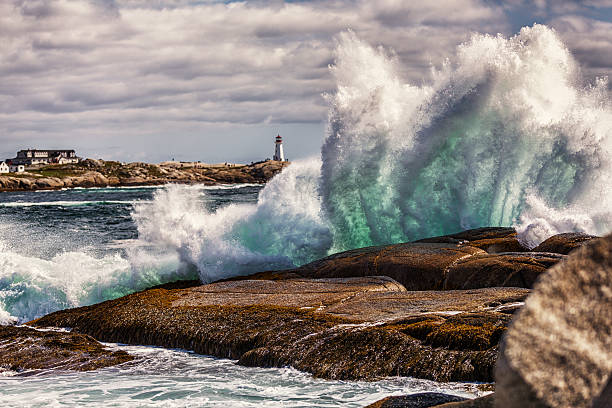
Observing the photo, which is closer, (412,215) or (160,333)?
(160,333)

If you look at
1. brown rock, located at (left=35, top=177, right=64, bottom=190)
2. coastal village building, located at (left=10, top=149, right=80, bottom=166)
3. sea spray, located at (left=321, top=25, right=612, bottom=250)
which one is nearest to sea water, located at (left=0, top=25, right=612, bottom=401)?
sea spray, located at (left=321, top=25, right=612, bottom=250)

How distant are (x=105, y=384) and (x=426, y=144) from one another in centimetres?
1604

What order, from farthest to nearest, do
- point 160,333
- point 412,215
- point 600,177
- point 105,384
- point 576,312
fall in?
point 412,215, point 600,177, point 160,333, point 105,384, point 576,312

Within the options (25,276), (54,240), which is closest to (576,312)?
(25,276)

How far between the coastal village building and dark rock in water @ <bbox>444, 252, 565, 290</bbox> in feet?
562

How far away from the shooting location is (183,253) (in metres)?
20.2

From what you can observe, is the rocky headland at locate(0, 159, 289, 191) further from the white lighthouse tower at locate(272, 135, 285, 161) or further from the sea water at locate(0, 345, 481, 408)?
the sea water at locate(0, 345, 481, 408)

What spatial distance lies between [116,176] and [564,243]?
13962 cm

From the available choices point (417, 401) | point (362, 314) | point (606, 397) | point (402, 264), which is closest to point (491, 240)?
point (402, 264)

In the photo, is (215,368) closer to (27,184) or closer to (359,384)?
(359,384)

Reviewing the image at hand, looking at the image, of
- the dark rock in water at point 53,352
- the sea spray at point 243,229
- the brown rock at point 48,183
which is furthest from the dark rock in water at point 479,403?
the brown rock at point 48,183

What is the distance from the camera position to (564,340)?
2.90 m

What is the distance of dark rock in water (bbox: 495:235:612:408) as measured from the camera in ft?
9.23

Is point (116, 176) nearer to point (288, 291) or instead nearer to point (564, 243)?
point (288, 291)
